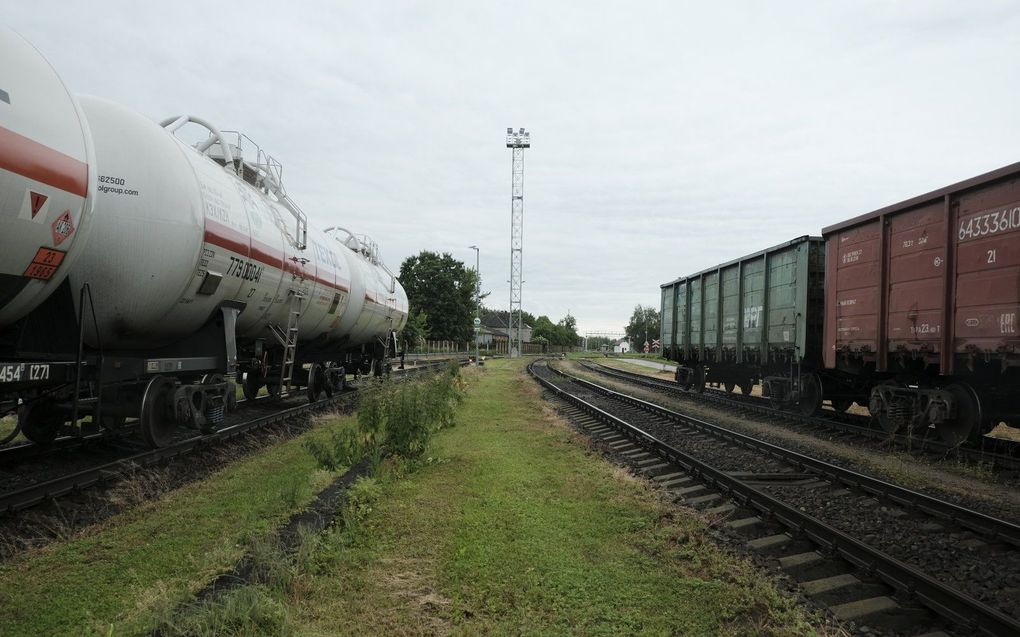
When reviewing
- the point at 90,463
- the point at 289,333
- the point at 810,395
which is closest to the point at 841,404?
the point at 810,395

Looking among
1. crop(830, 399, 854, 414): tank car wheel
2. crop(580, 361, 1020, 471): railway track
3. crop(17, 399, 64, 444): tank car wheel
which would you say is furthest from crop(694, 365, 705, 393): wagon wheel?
crop(17, 399, 64, 444): tank car wheel

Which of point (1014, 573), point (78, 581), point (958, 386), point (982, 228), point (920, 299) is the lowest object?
point (78, 581)

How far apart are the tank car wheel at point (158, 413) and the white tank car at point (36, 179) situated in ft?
7.58

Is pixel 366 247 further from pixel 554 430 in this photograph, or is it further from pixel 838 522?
pixel 838 522

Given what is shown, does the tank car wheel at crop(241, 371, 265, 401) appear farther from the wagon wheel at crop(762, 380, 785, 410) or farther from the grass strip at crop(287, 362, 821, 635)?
the wagon wheel at crop(762, 380, 785, 410)

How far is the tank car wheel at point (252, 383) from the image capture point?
12900mm

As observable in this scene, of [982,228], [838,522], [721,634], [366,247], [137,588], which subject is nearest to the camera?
[721,634]

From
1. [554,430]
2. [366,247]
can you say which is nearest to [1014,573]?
[554,430]

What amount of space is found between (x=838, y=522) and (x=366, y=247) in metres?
16.2

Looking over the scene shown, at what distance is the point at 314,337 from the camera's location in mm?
13805

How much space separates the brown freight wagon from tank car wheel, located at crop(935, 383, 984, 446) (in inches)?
0.6

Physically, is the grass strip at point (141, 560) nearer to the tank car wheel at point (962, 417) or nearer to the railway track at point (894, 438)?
the railway track at point (894, 438)

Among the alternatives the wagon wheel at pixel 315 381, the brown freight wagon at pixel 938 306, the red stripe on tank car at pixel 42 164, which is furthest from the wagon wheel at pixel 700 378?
the red stripe on tank car at pixel 42 164

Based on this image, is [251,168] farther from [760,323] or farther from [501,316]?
[501,316]
